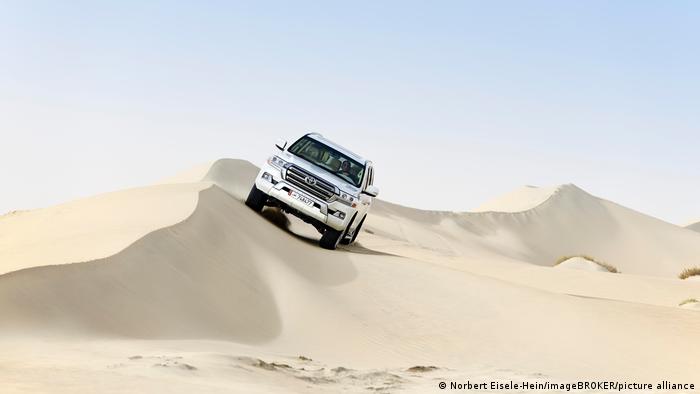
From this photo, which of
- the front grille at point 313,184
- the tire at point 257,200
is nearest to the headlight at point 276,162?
the front grille at point 313,184

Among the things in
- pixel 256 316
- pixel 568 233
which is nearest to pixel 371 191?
pixel 256 316

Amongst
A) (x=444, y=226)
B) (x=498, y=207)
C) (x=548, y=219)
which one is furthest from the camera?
(x=498, y=207)

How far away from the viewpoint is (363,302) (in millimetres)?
14648

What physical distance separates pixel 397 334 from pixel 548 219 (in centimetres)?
5522

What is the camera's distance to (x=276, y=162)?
57.0 feet

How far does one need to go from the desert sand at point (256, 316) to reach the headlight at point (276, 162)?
3.42ft

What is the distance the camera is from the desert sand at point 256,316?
9.00m

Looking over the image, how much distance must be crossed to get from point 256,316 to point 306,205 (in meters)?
4.23

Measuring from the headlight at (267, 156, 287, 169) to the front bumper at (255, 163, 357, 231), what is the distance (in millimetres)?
65

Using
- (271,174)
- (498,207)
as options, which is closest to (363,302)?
(271,174)

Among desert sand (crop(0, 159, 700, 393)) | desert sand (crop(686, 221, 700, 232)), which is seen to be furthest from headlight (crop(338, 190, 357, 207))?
desert sand (crop(686, 221, 700, 232))

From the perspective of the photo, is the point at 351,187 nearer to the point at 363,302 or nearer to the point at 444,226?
the point at 363,302

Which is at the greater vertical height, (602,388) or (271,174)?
(271,174)

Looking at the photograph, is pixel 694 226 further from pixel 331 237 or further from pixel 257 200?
pixel 331 237
